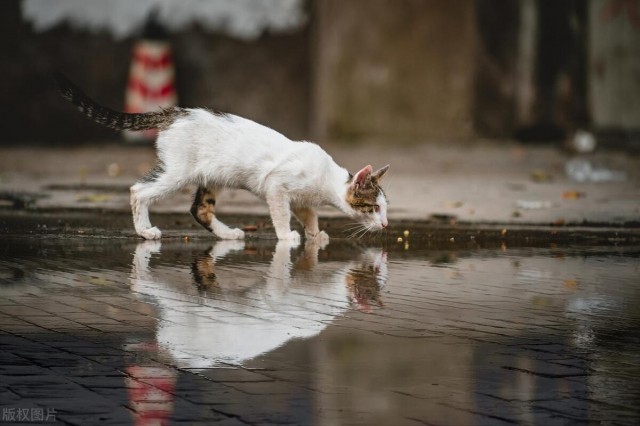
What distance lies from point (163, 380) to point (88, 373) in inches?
13.6

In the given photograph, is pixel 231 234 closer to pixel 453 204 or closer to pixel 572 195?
pixel 453 204

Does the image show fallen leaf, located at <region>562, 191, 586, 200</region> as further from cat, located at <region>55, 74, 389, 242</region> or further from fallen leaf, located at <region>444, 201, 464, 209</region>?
cat, located at <region>55, 74, 389, 242</region>

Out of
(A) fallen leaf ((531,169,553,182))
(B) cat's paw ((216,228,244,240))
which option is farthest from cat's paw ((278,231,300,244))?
(A) fallen leaf ((531,169,553,182))

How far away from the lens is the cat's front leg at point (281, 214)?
34.8 ft

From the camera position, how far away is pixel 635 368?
6160mm

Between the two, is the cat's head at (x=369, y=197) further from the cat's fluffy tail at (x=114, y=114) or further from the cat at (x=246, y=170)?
the cat's fluffy tail at (x=114, y=114)

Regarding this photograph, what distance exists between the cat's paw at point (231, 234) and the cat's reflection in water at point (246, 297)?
46 cm

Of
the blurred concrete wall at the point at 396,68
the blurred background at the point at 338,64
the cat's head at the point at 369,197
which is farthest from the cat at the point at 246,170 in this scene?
the blurred concrete wall at the point at 396,68

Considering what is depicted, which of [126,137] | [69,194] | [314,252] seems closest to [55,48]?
[126,137]

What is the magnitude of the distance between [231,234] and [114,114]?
1.34m

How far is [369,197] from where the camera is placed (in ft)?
35.0

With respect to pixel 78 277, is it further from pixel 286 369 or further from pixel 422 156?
pixel 422 156

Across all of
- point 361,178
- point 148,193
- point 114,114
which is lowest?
point 148,193

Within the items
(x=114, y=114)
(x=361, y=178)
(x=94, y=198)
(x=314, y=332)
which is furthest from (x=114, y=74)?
(x=314, y=332)
